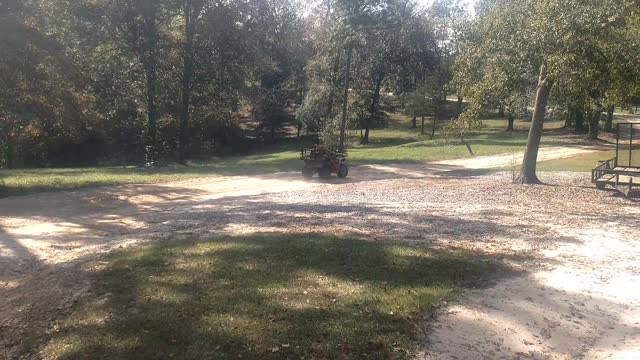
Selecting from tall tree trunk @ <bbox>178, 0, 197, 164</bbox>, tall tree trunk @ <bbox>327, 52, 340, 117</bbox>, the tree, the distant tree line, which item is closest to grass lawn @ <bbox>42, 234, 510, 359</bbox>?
the tree

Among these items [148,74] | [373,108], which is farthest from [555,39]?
[373,108]

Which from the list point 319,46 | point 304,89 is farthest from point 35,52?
point 304,89

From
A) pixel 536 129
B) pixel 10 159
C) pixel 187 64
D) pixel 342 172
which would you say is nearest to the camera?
pixel 536 129

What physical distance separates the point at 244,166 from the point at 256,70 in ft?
23.3

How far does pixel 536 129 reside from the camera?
17125 mm

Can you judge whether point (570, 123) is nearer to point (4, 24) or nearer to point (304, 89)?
point (304, 89)

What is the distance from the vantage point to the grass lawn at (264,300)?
16.3 ft

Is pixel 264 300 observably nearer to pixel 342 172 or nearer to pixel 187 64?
pixel 342 172

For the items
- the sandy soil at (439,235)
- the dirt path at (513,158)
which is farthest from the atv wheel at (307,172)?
the dirt path at (513,158)

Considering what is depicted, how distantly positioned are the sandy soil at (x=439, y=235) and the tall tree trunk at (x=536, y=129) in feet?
2.78

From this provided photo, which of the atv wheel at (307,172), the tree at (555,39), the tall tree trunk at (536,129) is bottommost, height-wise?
the atv wheel at (307,172)

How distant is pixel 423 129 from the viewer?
47875 millimetres

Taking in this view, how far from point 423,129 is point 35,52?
37.3 m

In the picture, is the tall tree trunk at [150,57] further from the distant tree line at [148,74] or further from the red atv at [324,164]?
the red atv at [324,164]
